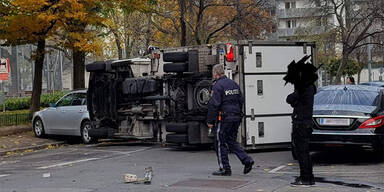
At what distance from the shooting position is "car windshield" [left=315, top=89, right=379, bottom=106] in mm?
12500

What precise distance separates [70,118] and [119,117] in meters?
2.47

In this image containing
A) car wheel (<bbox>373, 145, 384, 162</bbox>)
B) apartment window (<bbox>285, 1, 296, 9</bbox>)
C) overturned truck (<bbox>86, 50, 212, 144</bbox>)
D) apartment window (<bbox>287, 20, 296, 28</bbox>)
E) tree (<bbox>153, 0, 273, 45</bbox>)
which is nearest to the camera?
car wheel (<bbox>373, 145, 384, 162</bbox>)

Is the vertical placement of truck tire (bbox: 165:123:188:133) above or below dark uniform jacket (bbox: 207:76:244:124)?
below

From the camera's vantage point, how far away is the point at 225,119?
422 inches

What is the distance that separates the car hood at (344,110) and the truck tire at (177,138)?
394 cm

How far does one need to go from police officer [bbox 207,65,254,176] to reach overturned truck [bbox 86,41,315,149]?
3738 mm

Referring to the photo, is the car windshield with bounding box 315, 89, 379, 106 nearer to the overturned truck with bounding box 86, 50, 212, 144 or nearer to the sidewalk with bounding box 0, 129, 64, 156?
the overturned truck with bounding box 86, 50, 212, 144

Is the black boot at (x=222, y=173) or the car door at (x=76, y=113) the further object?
the car door at (x=76, y=113)

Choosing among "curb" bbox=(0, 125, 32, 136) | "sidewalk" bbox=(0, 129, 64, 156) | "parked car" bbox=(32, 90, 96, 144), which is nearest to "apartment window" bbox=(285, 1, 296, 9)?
"curb" bbox=(0, 125, 32, 136)

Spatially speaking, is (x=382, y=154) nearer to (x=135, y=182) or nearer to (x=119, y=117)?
(x=135, y=182)

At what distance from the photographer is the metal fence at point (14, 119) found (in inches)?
874

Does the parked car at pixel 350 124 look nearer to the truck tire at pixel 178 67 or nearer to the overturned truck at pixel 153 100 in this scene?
the overturned truck at pixel 153 100

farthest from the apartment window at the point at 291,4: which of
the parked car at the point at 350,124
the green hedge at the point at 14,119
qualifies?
the parked car at the point at 350,124

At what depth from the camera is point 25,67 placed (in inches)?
2904
